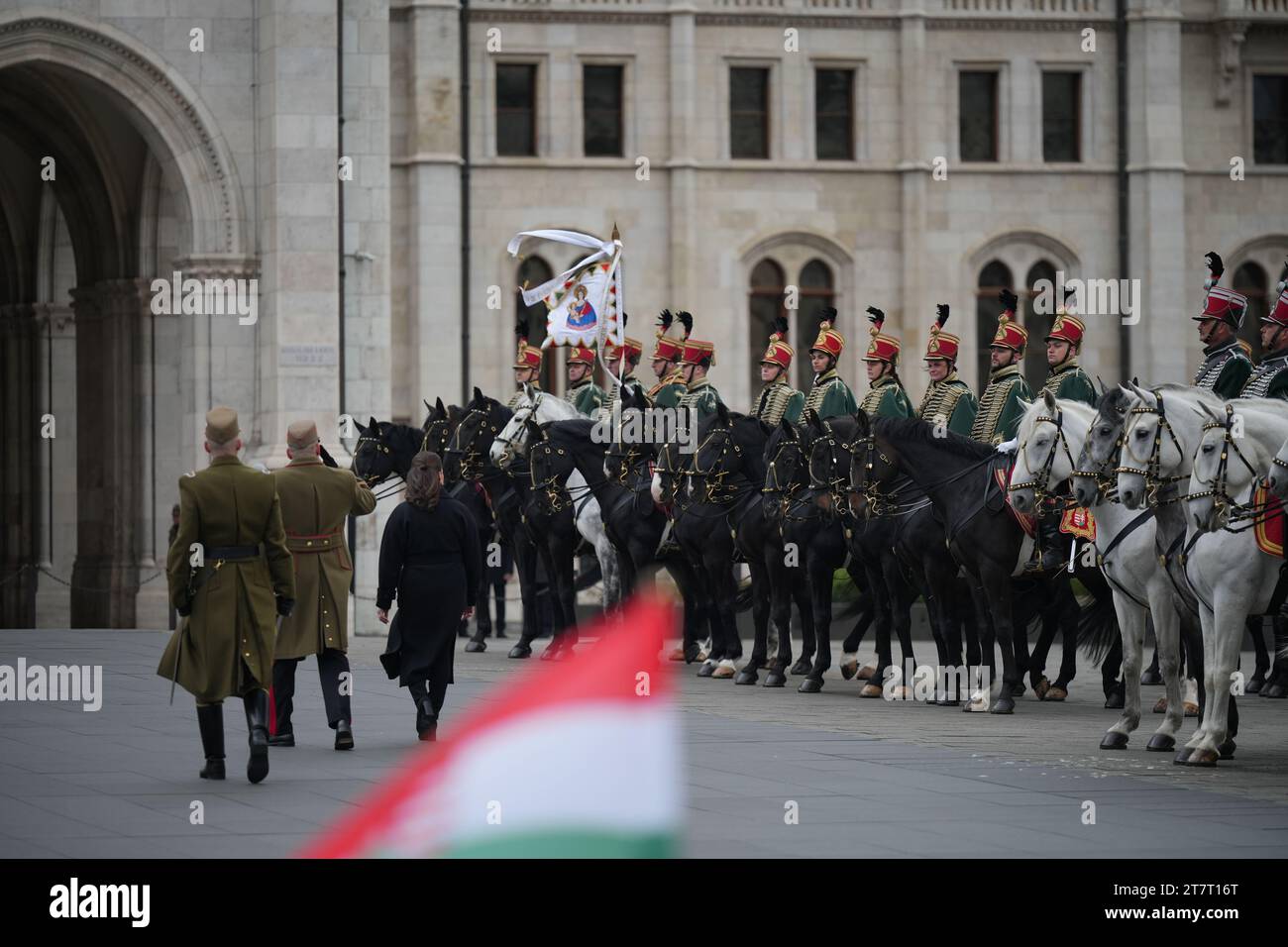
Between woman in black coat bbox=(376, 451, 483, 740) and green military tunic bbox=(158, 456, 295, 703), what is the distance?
1.95 m

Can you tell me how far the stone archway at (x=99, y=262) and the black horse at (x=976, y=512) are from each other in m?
10.2

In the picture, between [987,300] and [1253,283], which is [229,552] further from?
[1253,283]

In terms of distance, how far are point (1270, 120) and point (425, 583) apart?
125 feet

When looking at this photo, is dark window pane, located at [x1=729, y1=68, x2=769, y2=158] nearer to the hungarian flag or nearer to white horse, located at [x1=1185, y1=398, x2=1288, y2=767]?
white horse, located at [x1=1185, y1=398, x2=1288, y2=767]

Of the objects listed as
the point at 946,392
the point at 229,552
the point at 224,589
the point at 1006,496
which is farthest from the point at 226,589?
the point at 946,392

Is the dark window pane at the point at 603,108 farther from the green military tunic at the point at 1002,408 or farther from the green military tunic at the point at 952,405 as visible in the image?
the green military tunic at the point at 1002,408

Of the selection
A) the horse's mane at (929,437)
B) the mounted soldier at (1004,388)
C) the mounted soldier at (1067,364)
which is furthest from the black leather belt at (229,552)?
the mounted soldier at (1004,388)

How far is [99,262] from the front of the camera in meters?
29.4

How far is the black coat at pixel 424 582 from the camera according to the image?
1441 centimetres

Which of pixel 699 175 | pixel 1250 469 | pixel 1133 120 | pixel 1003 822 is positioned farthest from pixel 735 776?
pixel 1133 120
